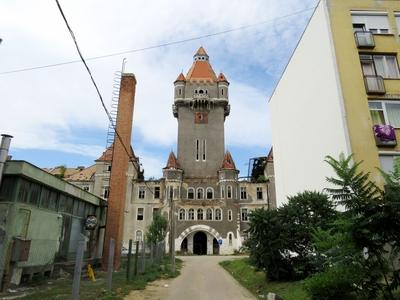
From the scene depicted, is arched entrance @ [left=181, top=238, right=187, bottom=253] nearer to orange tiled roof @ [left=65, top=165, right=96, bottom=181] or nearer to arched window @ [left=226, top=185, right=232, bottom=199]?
arched window @ [left=226, top=185, right=232, bottom=199]

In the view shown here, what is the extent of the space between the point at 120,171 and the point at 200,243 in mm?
31879

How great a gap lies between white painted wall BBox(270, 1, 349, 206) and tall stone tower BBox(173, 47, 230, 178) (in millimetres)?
27862

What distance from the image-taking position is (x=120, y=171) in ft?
76.2

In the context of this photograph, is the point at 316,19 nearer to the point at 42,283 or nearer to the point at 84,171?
the point at 42,283

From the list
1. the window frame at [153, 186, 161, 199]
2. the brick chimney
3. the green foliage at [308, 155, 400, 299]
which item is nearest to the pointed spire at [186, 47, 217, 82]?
the window frame at [153, 186, 161, 199]

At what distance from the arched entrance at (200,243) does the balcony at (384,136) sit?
3937 cm

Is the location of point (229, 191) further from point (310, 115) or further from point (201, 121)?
point (310, 115)

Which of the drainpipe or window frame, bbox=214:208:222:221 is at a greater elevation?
window frame, bbox=214:208:222:221

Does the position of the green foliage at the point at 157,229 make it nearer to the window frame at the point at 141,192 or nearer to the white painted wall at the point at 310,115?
the white painted wall at the point at 310,115

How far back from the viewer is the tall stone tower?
54.5m

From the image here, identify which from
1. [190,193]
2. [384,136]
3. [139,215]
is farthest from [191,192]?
[384,136]

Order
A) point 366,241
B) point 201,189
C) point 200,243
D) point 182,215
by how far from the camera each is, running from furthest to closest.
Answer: point 201,189 < point 200,243 < point 182,215 < point 366,241

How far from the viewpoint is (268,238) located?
45.2ft

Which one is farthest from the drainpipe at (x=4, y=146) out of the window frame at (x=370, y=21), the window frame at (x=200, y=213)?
the window frame at (x=200, y=213)
